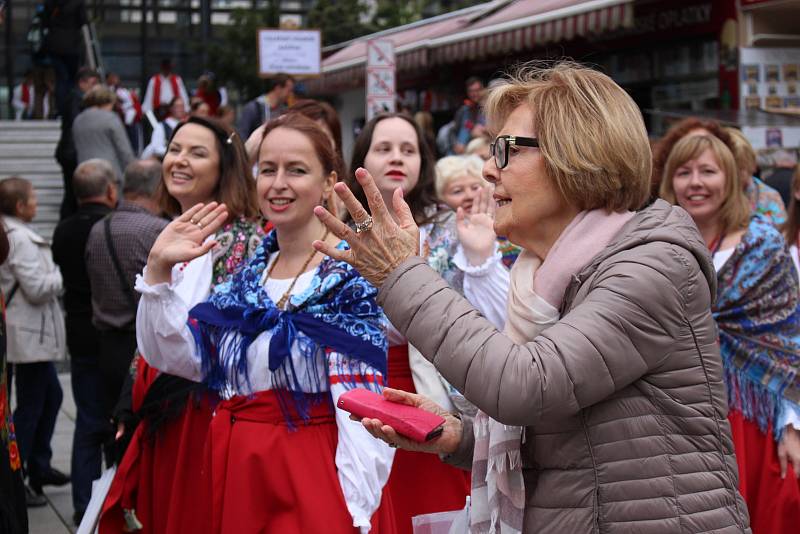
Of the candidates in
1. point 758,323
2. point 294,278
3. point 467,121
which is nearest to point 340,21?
point 467,121

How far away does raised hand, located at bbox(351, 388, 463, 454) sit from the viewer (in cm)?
247

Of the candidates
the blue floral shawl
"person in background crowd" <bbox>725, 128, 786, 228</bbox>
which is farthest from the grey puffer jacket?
"person in background crowd" <bbox>725, 128, 786, 228</bbox>

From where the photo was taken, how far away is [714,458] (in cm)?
228

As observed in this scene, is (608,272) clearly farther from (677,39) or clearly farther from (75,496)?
(677,39)

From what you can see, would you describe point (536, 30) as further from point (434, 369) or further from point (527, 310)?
point (527, 310)

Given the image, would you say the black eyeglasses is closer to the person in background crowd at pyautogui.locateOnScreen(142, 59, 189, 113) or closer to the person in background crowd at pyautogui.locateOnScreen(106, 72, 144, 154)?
the person in background crowd at pyautogui.locateOnScreen(106, 72, 144, 154)

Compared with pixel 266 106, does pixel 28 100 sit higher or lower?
higher

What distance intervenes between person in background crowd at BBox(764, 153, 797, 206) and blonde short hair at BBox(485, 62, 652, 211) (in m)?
6.38

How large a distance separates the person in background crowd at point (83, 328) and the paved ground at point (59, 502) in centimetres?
11

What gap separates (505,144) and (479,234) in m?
1.88

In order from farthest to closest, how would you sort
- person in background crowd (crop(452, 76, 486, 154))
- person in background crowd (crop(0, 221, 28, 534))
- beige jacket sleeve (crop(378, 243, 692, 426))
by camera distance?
person in background crowd (crop(452, 76, 486, 154)), person in background crowd (crop(0, 221, 28, 534)), beige jacket sleeve (crop(378, 243, 692, 426))

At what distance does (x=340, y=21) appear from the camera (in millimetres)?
29203

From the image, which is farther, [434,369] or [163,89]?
[163,89]

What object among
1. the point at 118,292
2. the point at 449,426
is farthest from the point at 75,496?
the point at 449,426
